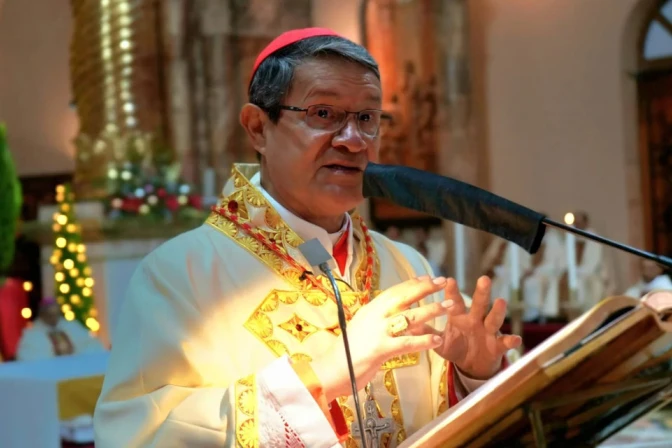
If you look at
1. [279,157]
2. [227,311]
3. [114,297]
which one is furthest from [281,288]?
[114,297]

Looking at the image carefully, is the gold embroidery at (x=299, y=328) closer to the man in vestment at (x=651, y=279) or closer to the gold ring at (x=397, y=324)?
the gold ring at (x=397, y=324)

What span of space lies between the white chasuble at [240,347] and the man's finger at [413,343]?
0.59 feet

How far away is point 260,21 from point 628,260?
459 cm

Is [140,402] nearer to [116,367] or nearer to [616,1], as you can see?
[116,367]

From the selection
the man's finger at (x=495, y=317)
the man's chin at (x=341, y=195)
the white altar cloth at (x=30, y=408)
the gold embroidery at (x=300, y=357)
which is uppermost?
the man's chin at (x=341, y=195)

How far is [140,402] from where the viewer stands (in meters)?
1.84

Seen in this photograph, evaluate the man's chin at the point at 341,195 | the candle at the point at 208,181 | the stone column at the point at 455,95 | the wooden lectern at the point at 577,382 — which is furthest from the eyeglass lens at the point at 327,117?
the stone column at the point at 455,95

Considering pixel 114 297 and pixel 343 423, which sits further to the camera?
pixel 114 297

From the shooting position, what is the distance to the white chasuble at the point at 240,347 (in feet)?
5.69

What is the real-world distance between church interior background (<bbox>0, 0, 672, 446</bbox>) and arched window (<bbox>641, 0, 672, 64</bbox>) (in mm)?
14

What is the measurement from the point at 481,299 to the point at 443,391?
0.40 meters

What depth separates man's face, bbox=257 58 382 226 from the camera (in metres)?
2.06

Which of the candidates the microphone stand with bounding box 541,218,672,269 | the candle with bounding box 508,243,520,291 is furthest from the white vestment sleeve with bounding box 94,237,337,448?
the candle with bounding box 508,243,520,291

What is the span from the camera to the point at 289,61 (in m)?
2.13
